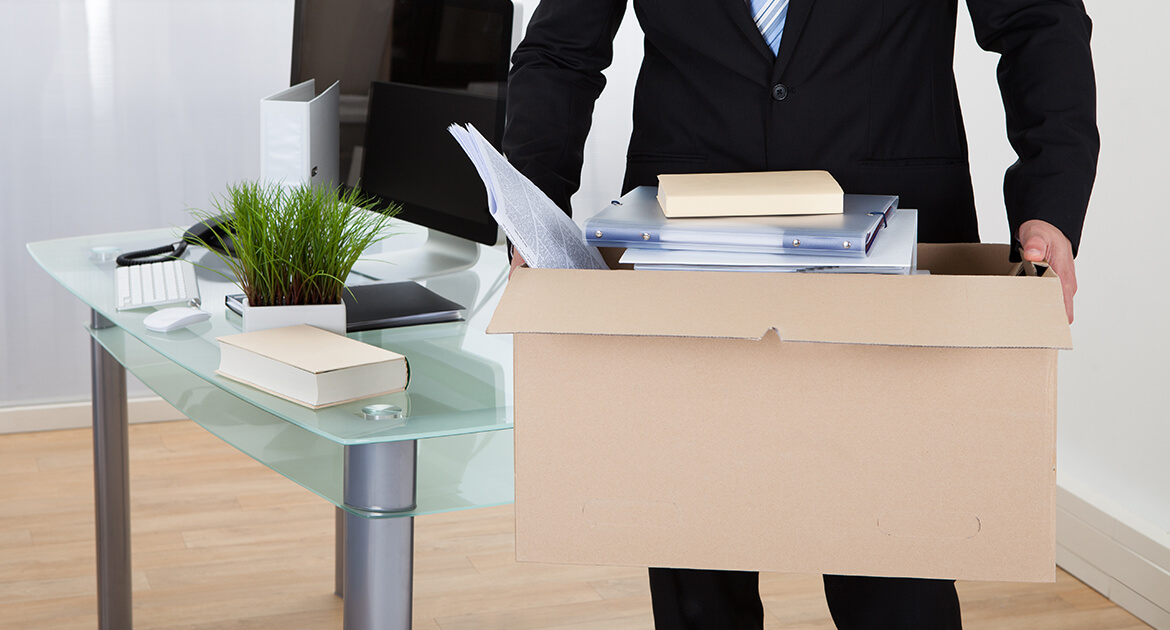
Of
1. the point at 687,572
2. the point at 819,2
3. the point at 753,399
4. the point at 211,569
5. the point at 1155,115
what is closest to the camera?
the point at 753,399

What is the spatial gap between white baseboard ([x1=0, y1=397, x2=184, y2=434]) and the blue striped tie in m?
2.53

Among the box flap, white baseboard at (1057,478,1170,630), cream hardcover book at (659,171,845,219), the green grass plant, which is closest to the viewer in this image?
the box flap

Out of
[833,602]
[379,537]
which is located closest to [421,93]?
[379,537]

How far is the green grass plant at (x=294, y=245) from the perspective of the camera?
1322 millimetres

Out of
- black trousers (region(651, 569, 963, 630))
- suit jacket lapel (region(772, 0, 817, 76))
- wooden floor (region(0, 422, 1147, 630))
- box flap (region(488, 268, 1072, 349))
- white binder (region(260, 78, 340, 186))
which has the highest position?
suit jacket lapel (region(772, 0, 817, 76))

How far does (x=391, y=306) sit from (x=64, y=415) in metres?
2.13

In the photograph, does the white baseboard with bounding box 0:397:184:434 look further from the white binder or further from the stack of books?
the stack of books

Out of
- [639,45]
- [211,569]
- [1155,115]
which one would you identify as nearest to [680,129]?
[1155,115]

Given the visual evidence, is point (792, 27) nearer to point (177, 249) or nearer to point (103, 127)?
point (177, 249)

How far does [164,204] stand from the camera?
3.25 m

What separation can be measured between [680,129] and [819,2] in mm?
200

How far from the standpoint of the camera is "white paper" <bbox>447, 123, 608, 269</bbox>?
78 cm

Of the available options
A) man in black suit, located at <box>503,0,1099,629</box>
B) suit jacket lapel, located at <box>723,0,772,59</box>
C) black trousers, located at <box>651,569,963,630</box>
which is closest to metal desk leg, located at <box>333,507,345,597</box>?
black trousers, located at <box>651,569,963,630</box>

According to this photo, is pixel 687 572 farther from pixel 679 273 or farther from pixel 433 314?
pixel 679 273
